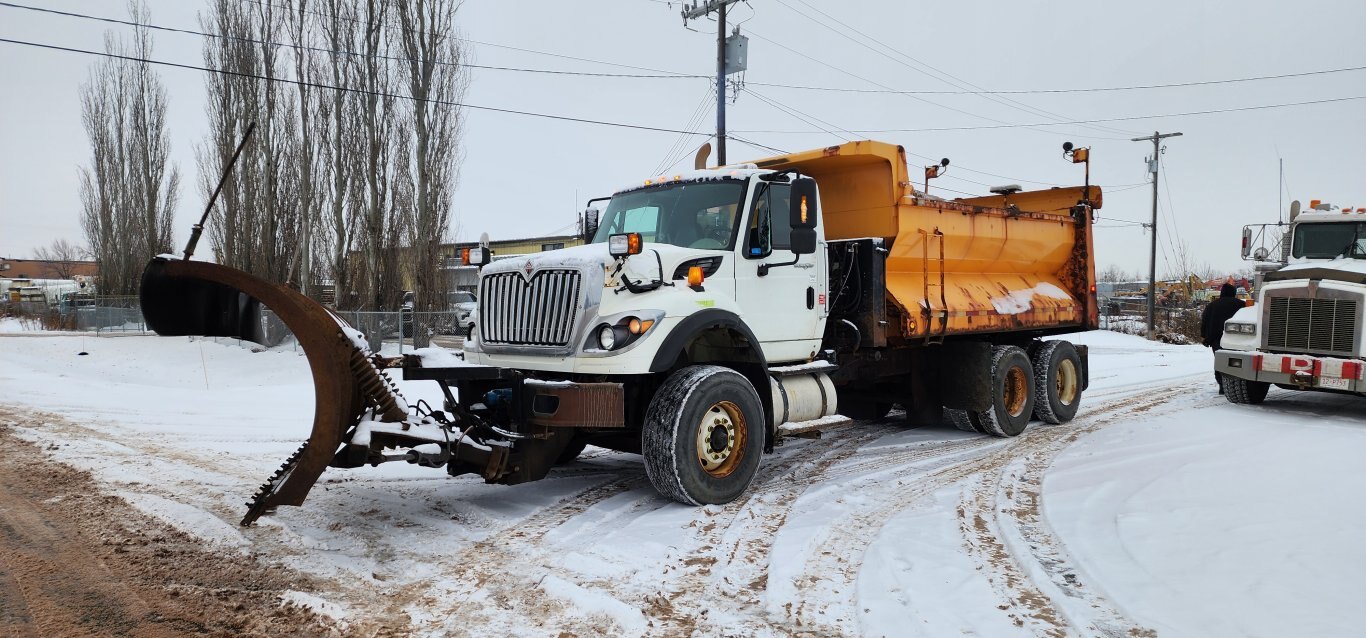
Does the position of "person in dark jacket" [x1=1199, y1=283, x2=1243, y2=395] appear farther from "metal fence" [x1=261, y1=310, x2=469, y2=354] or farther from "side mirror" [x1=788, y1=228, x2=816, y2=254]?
"metal fence" [x1=261, y1=310, x2=469, y2=354]

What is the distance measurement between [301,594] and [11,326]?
3945 cm

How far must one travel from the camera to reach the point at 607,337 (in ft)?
18.2

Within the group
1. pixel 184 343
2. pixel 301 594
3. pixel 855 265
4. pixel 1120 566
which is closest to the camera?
pixel 301 594

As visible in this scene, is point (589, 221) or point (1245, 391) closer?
point (589, 221)

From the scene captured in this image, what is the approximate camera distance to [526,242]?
4881 centimetres

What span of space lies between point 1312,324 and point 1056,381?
3.54 metres

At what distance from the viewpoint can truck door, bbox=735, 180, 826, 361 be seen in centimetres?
660

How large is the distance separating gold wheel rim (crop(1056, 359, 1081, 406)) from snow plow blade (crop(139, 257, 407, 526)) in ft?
28.5

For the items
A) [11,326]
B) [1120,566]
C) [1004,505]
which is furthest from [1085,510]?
[11,326]

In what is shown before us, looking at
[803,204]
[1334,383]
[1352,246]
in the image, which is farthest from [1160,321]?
[803,204]

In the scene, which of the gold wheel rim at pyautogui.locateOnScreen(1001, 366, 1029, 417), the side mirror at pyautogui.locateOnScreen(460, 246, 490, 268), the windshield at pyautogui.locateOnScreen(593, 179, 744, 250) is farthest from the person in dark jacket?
the side mirror at pyautogui.locateOnScreen(460, 246, 490, 268)

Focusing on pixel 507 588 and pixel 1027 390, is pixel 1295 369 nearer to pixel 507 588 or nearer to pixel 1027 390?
pixel 1027 390

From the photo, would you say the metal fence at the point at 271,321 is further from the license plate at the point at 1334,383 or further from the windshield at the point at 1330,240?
the windshield at the point at 1330,240

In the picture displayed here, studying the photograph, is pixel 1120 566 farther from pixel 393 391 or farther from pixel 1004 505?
pixel 393 391
